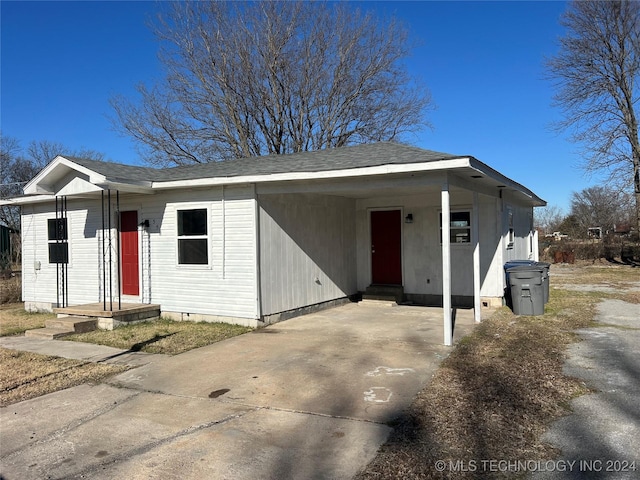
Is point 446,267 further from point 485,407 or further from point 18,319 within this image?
point 18,319

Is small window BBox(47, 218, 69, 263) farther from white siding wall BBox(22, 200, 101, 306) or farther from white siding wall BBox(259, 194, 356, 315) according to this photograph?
white siding wall BBox(259, 194, 356, 315)

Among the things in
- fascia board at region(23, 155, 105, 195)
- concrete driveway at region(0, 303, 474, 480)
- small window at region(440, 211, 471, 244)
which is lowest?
concrete driveway at region(0, 303, 474, 480)

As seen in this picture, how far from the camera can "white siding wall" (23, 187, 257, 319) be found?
345 inches

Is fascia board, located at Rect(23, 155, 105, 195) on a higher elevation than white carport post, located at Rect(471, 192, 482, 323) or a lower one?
higher

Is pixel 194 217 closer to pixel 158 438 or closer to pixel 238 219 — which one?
pixel 238 219

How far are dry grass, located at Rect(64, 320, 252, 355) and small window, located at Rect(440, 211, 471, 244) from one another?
17.4ft

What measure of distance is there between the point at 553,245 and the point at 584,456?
2737cm

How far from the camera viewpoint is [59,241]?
11.2 m

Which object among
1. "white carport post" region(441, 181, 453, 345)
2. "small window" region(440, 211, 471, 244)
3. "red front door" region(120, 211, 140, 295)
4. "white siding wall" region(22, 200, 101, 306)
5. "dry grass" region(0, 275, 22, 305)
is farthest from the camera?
"dry grass" region(0, 275, 22, 305)

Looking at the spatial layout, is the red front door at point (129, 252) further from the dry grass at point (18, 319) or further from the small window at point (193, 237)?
the dry grass at point (18, 319)

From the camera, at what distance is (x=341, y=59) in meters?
24.0

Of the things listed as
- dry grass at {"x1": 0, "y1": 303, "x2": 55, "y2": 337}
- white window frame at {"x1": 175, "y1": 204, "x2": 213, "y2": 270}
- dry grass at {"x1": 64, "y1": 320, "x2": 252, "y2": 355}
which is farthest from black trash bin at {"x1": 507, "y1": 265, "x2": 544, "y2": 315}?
dry grass at {"x1": 0, "y1": 303, "x2": 55, "y2": 337}

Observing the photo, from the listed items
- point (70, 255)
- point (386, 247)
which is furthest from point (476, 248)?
point (70, 255)

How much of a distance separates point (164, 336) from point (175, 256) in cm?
198
